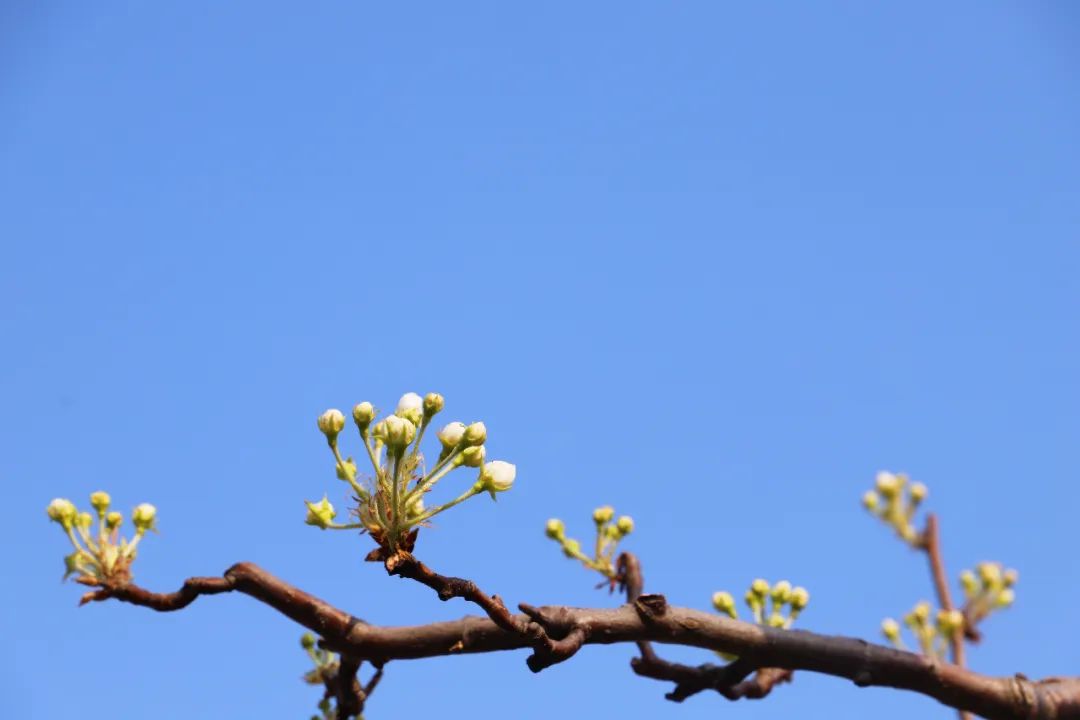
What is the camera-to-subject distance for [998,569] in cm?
594

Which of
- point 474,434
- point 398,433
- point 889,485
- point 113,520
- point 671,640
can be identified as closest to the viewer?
point 398,433

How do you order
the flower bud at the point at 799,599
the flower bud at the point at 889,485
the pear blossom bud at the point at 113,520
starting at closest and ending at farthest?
the pear blossom bud at the point at 113,520 → the flower bud at the point at 799,599 → the flower bud at the point at 889,485

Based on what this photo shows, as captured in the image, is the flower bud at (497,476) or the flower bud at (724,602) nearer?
the flower bud at (497,476)

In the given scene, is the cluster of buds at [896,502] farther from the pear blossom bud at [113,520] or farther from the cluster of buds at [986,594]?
the pear blossom bud at [113,520]

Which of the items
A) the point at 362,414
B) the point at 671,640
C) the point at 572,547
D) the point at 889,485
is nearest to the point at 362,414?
the point at 362,414

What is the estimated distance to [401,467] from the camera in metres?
2.84

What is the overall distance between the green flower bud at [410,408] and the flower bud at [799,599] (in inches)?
101

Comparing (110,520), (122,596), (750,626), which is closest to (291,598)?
(122,596)

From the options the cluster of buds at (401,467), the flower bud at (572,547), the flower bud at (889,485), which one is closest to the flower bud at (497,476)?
the cluster of buds at (401,467)

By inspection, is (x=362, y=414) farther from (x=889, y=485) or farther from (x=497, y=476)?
(x=889, y=485)

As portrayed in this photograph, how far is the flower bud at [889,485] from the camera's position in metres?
6.39

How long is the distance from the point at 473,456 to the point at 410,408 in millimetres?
234

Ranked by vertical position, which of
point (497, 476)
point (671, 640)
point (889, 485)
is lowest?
point (671, 640)

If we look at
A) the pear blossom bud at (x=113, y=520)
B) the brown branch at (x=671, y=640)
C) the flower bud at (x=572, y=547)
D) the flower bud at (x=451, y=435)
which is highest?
the flower bud at (x=572, y=547)
